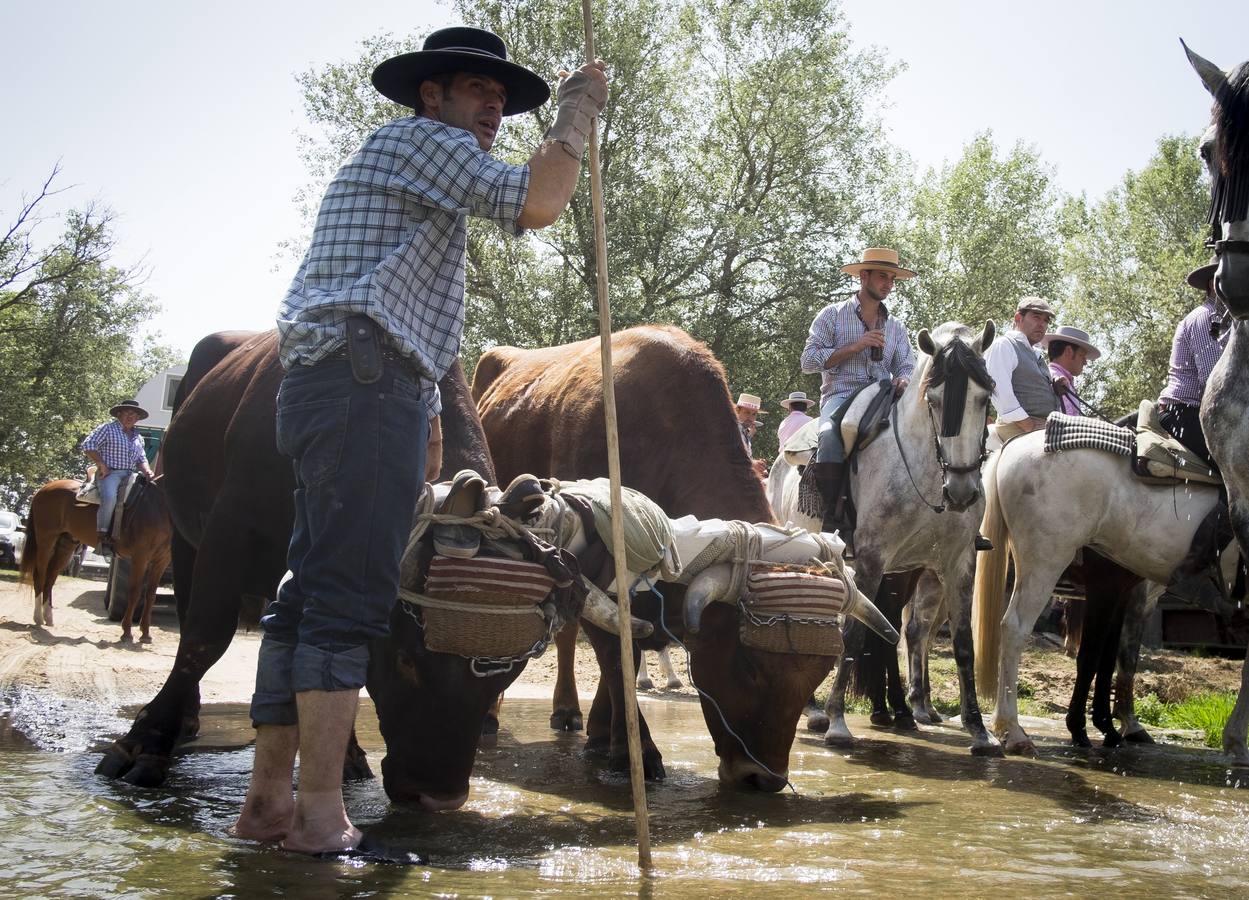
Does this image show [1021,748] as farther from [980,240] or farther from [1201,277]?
[980,240]

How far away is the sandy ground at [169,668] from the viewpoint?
302 inches

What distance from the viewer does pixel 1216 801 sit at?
500cm

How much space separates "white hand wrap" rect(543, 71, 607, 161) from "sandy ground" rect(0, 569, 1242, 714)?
4857mm

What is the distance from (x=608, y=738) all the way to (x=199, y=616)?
7.78ft

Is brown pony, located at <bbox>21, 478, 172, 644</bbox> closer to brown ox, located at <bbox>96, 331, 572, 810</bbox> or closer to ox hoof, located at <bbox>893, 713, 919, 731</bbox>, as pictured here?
brown ox, located at <bbox>96, 331, 572, 810</bbox>

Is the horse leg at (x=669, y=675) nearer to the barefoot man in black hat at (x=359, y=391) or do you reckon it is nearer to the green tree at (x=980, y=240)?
the barefoot man in black hat at (x=359, y=391)

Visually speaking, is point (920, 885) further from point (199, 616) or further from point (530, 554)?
point (199, 616)

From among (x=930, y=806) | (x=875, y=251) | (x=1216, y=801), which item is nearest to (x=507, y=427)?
(x=875, y=251)

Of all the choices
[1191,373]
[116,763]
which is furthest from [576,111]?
[1191,373]

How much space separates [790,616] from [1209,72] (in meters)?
3.63

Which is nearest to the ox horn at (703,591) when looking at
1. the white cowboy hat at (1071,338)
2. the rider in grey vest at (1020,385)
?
the rider in grey vest at (1020,385)

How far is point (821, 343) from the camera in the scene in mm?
8500

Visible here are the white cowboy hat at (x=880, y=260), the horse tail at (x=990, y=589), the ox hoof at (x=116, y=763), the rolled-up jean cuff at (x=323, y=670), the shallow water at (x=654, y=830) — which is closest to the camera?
the shallow water at (x=654, y=830)

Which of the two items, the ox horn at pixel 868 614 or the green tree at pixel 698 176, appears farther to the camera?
the green tree at pixel 698 176
